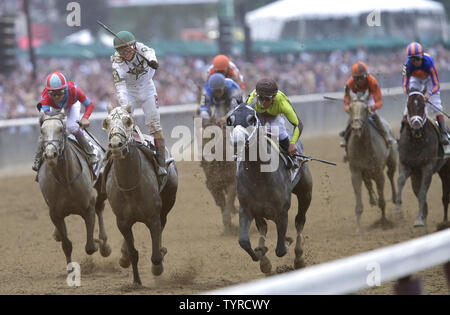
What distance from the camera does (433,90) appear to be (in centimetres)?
1093

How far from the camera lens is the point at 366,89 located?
11758mm

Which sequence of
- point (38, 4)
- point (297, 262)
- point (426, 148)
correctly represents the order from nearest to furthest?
point (297, 262)
point (426, 148)
point (38, 4)

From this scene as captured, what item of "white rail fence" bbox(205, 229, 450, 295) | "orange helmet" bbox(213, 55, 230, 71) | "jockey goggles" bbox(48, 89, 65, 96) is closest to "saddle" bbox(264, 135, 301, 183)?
"jockey goggles" bbox(48, 89, 65, 96)

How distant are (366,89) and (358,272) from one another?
8.11m

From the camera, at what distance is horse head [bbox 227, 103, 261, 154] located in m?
6.97

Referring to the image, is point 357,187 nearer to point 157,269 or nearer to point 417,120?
point 417,120

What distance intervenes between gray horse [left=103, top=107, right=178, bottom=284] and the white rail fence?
325 cm

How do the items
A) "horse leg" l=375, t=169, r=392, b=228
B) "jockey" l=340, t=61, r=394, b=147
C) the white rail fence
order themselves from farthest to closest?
"jockey" l=340, t=61, r=394, b=147
"horse leg" l=375, t=169, r=392, b=228
the white rail fence

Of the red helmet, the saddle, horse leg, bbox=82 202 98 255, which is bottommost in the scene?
horse leg, bbox=82 202 98 255

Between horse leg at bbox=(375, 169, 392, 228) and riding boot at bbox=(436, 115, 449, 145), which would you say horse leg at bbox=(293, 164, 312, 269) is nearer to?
horse leg at bbox=(375, 169, 392, 228)

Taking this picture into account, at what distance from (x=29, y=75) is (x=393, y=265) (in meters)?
19.3

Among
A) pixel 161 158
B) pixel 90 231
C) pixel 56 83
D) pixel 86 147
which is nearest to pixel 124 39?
pixel 56 83
